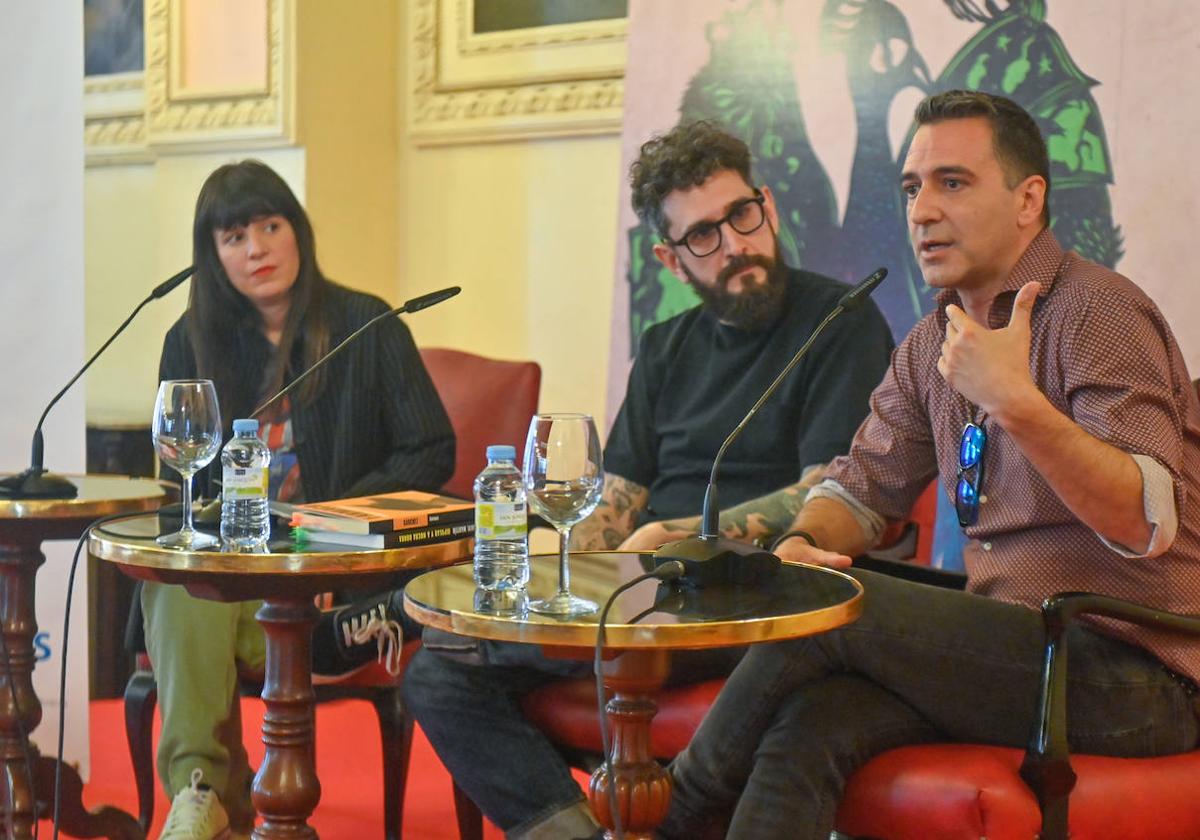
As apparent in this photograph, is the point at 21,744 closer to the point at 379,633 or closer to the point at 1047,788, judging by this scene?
the point at 379,633

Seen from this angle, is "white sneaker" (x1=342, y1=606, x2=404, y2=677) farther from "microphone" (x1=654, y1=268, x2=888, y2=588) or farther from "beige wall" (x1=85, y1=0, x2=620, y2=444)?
"beige wall" (x1=85, y1=0, x2=620, y2=444)

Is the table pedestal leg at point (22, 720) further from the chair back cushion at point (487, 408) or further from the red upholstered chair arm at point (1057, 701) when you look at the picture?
the red upholstered chair arm at point (1057, 701)

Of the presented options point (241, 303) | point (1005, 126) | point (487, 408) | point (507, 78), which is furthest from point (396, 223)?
point (1005, 126)

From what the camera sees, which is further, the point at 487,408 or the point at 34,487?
the point at 487,408

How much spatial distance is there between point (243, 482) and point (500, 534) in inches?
20.5

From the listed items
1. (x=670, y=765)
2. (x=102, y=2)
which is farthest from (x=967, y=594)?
(x=102, y=2)

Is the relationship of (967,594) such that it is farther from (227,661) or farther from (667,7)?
(667,7)

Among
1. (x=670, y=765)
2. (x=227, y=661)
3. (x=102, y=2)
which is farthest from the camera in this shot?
(x=102, y=2)

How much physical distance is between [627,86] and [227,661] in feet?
5.94

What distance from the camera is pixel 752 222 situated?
2.79m

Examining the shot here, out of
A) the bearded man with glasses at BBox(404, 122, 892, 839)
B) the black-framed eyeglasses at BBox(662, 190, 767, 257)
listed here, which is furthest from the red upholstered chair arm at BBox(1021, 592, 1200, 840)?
the black-framed eyeglasses at BBox(662, 190, 767, 257)

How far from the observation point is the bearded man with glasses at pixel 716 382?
98.0 inches

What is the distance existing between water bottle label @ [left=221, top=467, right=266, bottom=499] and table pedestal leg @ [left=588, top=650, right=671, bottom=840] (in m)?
0.65

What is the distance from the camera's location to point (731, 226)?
2.77 metres
